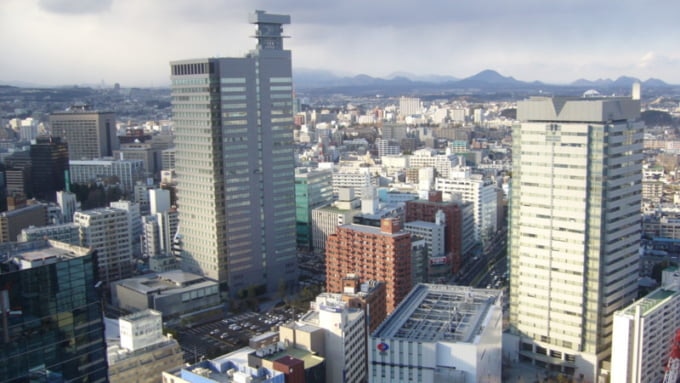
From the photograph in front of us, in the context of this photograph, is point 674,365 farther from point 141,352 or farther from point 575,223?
point 141,352

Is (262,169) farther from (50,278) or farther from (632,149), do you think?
(50,278)

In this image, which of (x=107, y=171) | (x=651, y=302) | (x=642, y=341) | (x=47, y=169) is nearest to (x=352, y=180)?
(x=107, y=171)

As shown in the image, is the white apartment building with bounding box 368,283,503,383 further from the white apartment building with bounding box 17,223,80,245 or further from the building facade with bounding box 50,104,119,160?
the building facade with bounding box 50,104,119,160

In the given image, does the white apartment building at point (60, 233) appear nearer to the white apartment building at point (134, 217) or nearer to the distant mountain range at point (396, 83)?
the white apartment building at point (134, 217)

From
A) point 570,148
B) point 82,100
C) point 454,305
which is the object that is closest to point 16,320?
point 454,305

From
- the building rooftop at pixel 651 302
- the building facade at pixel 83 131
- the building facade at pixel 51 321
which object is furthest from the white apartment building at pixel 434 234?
the building facade at pixel 83 131

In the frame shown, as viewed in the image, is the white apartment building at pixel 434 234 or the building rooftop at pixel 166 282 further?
the white apartment building at pixel 434 234
